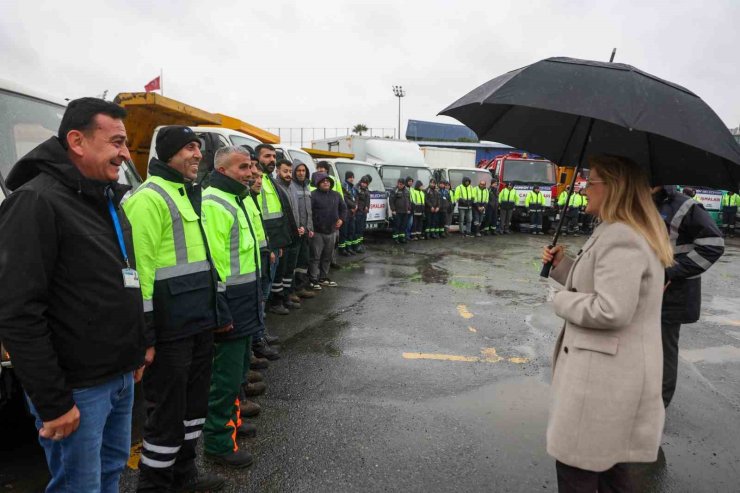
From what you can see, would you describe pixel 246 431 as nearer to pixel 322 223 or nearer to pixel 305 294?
pixel 305 294

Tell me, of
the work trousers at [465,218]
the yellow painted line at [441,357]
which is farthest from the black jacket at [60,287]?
the work trousers at [465,218]

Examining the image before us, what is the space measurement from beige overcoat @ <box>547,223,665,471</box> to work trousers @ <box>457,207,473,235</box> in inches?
554

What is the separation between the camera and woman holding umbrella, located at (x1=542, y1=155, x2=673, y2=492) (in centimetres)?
183

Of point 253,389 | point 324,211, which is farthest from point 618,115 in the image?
point 324,211

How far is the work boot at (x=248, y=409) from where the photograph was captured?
349 cm

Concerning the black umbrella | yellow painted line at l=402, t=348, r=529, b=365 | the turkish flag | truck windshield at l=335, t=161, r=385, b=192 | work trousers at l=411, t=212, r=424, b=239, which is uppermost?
the turkish flag

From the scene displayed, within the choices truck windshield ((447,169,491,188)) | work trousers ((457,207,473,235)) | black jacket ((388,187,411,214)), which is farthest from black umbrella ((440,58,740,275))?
truck windshield ((447,169,491,188))

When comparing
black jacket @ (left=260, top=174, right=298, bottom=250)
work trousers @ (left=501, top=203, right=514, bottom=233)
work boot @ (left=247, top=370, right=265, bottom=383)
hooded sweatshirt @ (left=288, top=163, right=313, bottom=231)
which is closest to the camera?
work boot @ (left=247, top=370, right=265, bottom=383)

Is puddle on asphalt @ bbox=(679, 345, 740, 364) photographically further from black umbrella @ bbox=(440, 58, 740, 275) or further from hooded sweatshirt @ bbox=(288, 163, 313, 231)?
hooded sweatshirt @ bbox=(288, 163, 313, 231)

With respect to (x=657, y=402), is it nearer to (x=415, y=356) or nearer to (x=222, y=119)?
(x=415, y=356)

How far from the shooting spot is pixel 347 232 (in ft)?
36.2

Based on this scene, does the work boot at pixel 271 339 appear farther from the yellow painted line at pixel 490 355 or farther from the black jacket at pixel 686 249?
the black jacket at pixel 686 249

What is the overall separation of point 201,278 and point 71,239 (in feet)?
2.76

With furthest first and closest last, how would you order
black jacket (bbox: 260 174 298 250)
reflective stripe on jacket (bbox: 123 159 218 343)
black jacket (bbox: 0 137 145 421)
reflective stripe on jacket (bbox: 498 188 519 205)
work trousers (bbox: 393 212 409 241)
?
reflective stripe on jacket (bbox: 498 188 519 205) < work trousers (bbox: 393 212 409 241) < black jacket (bbox: 260 174 298 250) < reflective stripe on jacket (bbox: 123 159 218 343) < black jacket (bbox: 0 137 145 421)
